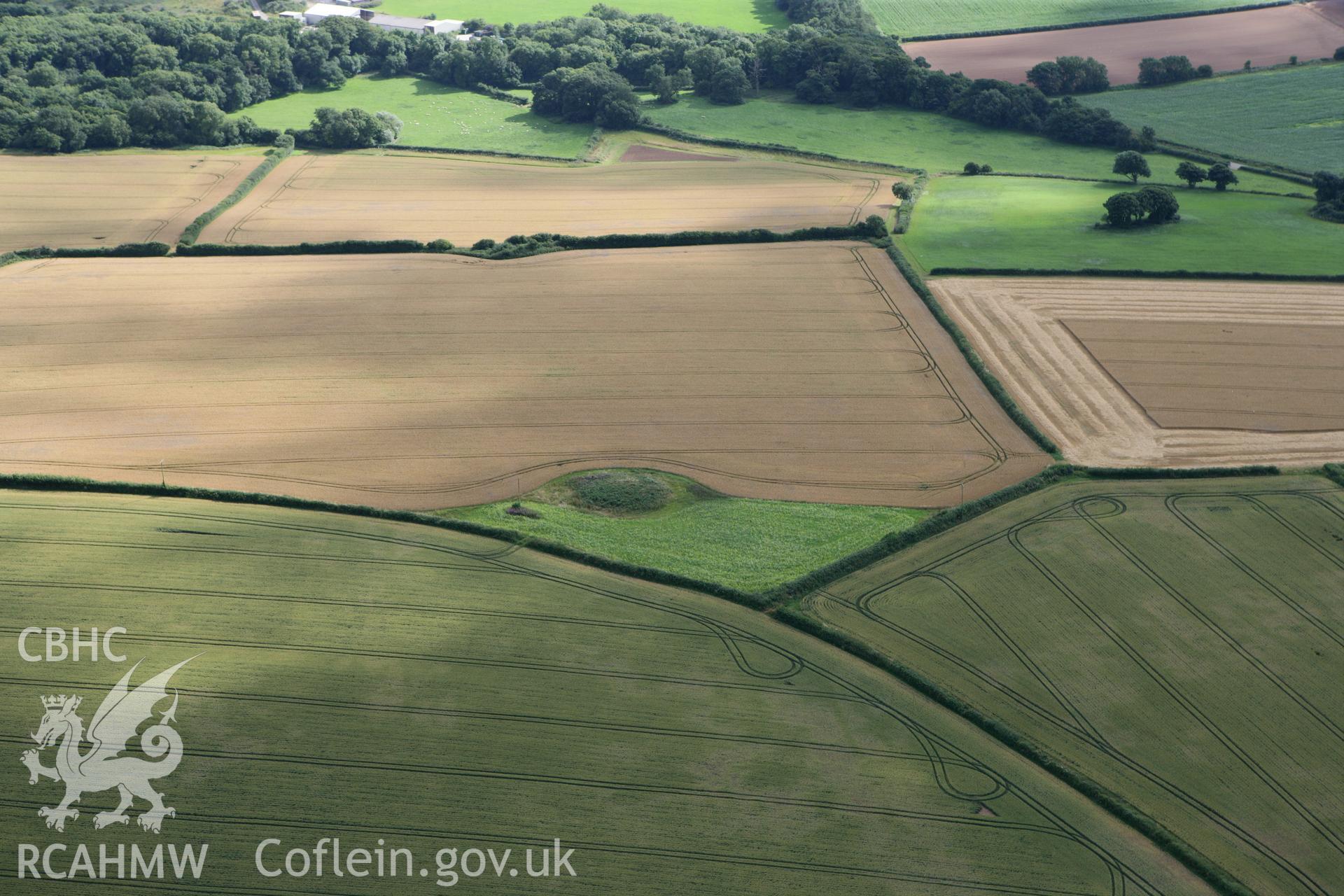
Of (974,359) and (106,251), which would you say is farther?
(106,251)

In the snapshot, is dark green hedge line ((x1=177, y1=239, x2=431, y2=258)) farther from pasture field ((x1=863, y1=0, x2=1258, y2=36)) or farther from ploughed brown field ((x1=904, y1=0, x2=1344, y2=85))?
pasture field ((x1=863, y1=0, x2=1258, y2=36))

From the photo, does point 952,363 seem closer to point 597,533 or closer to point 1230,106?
point 597,533

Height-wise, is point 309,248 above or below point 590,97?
below

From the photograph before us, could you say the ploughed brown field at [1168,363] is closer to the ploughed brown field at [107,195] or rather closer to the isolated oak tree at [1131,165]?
the isolated oak tree at [1131,165]

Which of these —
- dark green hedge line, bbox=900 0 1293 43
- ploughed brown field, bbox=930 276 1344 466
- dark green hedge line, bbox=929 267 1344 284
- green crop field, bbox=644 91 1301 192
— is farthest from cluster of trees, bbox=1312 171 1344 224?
dark green hedge line, bbox=900 0 1293 43

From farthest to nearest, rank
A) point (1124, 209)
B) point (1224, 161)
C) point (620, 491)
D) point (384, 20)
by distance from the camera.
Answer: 1. point (384, 20)
2. point (1224, 161)
3. point (1124, 209)
4. point (620, 491)

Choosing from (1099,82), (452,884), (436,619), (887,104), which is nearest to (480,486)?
(436,619)

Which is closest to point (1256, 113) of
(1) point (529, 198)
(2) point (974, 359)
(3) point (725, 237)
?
(3) point (725, 237)

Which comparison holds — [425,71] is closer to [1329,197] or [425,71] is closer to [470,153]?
[470,153]
